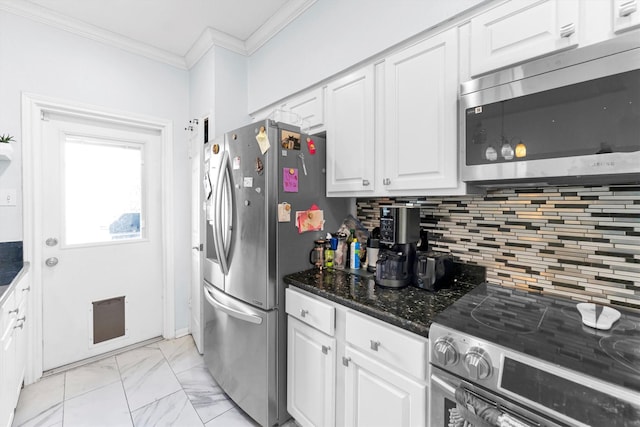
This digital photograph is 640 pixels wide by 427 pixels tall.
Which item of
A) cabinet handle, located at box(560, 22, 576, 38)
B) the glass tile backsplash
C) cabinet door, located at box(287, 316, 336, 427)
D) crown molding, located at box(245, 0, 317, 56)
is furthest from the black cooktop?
crown molding, located at box(245, 0, 317, 56)

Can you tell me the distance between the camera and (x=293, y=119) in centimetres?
223

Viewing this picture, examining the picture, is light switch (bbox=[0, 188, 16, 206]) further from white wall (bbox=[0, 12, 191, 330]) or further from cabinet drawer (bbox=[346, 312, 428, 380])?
cabinet drawer (bbox=[346, 312, 428, 380])

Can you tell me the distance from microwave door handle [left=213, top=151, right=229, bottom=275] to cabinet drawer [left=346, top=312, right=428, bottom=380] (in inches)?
38.9

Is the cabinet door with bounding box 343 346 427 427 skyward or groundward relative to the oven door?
groundward

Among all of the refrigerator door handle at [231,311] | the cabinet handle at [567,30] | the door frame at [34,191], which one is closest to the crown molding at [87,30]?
the door frame at [34,191]

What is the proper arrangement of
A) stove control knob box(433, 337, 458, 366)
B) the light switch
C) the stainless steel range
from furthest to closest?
the light switch < stove control knob box(433, 337, 458, 366) < the stainless steel range

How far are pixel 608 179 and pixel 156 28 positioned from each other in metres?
3.16

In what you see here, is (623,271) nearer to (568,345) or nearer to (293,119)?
(568,345)

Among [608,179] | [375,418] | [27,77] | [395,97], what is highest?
[27,77]

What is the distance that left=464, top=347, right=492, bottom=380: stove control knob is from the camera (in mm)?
Result: 905

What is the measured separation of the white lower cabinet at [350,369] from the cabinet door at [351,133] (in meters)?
0.72

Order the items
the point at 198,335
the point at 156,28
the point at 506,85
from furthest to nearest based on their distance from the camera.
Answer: the point at 198,335 < the point at 156,28 < the point at 506,85

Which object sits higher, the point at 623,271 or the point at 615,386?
the point at 623,271

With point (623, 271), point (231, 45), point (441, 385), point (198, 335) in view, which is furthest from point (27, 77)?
point (623, 271)
